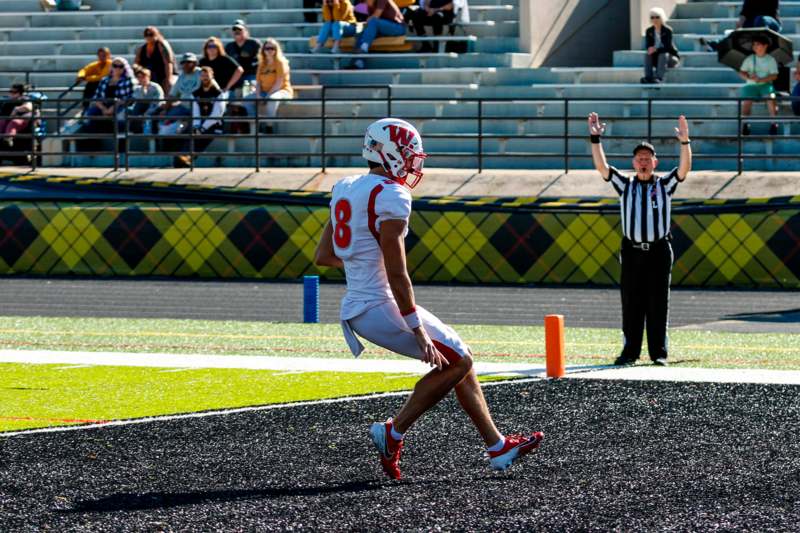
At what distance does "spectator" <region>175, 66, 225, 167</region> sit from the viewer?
76.0 ft

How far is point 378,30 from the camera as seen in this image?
1015 inches

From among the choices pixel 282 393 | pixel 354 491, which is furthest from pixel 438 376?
pixel 282 393

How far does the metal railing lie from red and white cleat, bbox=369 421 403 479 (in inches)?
498

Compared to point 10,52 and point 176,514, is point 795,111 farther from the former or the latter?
point 176,514

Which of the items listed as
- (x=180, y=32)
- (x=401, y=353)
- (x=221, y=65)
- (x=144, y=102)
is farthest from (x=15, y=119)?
(x=401, y=353)

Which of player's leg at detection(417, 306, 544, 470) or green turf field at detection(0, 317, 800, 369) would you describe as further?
green turf field at detection(0, 317, 800, 369)

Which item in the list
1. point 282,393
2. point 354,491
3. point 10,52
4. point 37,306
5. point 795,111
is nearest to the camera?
point 354,491

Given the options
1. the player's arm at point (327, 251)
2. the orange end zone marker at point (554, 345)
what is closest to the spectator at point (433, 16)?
the orange end zone marker at point (554, 345)

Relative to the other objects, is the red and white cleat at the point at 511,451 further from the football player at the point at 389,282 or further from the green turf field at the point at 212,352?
the green turf field at the point at 212,352

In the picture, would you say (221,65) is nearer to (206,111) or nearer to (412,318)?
(206,111)

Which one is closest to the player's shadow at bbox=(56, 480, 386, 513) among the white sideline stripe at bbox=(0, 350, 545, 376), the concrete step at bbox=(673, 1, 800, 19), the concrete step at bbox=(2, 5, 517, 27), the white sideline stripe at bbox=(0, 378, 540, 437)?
the white sideline stripe at bbox=(0, 378, 540, 437)

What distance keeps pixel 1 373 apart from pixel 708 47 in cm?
1462

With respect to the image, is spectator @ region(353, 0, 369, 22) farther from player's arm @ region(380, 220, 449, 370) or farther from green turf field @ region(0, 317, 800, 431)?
player's arm @ region(380, 220, 449, 370)

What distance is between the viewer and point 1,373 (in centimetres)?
1294
